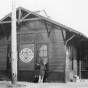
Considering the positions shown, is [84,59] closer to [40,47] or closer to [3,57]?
[40,47]

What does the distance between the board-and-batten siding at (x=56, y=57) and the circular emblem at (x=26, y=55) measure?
1559 mm

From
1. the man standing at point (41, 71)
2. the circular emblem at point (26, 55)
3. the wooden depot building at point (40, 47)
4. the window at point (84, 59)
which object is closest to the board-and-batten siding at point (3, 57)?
the wooden depot building at point (40, 47)

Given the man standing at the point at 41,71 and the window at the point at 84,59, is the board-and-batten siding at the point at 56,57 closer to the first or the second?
the man standing at the point at 41,71

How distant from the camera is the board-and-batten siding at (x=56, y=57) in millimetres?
12805

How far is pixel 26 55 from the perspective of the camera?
13.9m

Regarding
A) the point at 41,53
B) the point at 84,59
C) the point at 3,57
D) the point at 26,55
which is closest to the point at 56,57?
the point at 41,53

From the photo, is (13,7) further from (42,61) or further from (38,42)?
(42,61)

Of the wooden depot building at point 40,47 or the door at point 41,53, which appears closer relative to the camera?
the wooden depot building at point 40,47

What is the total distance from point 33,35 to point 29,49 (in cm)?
107

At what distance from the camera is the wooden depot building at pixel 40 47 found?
42.1 feet

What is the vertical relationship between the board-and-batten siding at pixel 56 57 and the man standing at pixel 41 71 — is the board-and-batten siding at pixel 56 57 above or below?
above

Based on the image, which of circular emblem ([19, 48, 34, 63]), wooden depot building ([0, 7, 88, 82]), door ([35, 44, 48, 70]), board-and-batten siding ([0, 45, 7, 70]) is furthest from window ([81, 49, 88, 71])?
board-and-batten siding ([0, 45, 7, 70])

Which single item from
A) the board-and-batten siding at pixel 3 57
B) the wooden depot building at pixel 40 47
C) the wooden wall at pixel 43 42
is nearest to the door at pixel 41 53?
the wooden depot building at pixel 40 47

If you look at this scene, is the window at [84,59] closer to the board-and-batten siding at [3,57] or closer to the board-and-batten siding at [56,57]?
the board-and-batten siding at [56,57]
